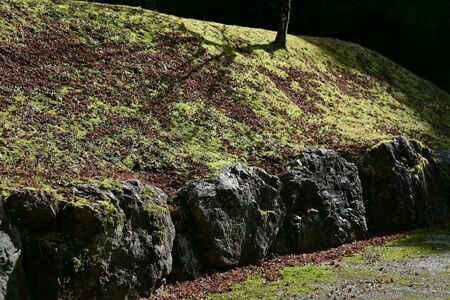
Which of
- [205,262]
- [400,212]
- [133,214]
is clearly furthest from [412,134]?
[133,214]

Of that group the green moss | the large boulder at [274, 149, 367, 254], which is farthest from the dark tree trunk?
the green moss

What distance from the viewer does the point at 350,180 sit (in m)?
25.4

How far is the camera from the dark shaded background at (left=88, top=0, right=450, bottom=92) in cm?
5612

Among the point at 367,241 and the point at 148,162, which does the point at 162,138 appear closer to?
the point at 148,162

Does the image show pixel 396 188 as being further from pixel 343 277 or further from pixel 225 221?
pixel 225 221

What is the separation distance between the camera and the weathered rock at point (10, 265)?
13016mm

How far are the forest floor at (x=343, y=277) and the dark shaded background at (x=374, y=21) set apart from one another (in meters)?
37.9

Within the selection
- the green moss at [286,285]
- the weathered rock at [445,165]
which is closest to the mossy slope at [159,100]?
the weathered rock at [445,165]

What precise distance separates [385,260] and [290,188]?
192 inches

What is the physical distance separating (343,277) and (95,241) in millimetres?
9175

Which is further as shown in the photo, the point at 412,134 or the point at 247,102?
the point at 412,134

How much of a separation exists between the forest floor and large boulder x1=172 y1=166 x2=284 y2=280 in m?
0.58

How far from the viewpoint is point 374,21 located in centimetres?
5716

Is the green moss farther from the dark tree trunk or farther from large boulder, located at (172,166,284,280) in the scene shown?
the dark tree trunk
